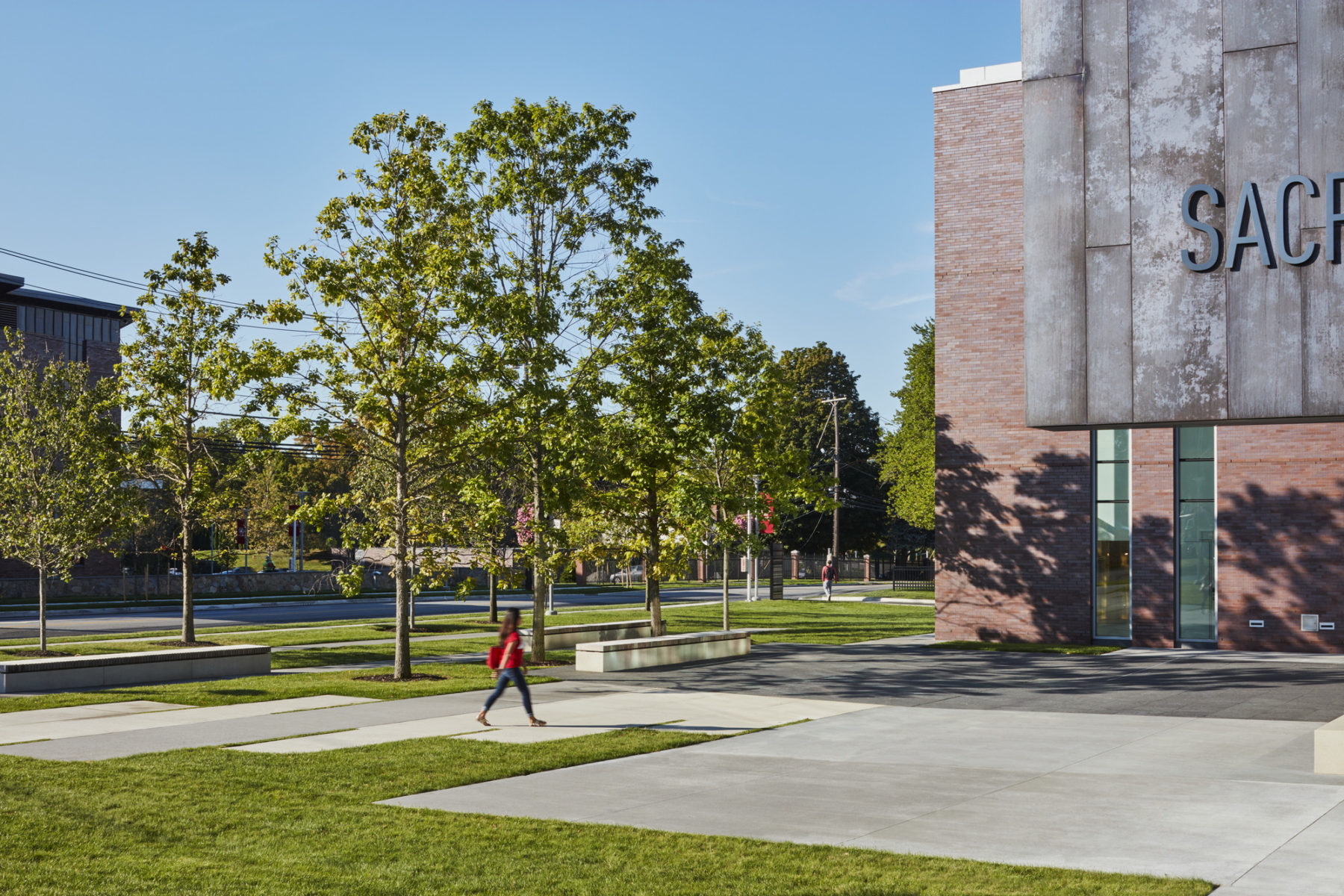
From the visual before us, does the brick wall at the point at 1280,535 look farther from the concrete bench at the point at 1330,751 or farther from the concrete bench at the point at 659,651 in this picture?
the concrete bench at the point at 1330,751

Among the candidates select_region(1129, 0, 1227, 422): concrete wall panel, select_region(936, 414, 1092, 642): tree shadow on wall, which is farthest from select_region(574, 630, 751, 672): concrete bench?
select_region(1129, 0, 1227, 422): concrete wall panel

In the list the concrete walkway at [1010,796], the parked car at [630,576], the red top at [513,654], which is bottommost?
the parked car at [630,576]

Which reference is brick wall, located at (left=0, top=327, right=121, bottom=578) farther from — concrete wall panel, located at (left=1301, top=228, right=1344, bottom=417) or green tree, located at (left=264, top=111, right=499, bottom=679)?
concrete wall panel, located at (left=1301, top=228, right=1344, bottom=417)

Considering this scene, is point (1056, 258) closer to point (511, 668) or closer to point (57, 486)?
point (511, 668)

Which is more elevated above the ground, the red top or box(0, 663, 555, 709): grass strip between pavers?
Result: the red top

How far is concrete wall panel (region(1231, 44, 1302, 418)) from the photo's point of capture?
9906mm

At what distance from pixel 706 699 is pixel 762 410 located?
12.6 meters

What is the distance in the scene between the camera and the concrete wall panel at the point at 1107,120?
419 inches

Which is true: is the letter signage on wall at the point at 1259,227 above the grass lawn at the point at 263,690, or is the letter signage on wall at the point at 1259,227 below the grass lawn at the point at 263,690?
above

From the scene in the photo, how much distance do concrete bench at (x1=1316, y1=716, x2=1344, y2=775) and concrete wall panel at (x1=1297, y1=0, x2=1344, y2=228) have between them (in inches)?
196

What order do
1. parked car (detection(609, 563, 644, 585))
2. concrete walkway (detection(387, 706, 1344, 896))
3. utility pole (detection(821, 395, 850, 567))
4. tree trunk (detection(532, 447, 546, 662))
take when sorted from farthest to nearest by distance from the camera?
parked car (detection(609, 563, 644, 585)), utility pole (detection(821, 395, 850, 567)), tree trunk (detection(532, 447, 546, 662)), concrete walkway (detection(387, 706, 1344, 896))

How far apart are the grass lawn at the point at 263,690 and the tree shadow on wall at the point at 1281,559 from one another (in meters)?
15.4

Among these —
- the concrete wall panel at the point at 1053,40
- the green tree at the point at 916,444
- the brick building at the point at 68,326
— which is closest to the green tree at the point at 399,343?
the concrete wall panel at the point at 1053,40

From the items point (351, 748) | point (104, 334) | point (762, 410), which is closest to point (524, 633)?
point (762, 410)
